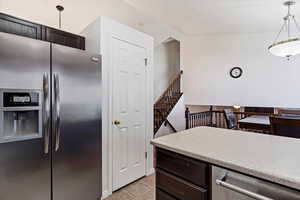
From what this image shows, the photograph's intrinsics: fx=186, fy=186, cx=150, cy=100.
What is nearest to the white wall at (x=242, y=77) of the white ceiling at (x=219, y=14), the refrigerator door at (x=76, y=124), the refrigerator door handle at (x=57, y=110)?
the white ceiling at (x=219, y=14)

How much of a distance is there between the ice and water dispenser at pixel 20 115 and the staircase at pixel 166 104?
137 inches

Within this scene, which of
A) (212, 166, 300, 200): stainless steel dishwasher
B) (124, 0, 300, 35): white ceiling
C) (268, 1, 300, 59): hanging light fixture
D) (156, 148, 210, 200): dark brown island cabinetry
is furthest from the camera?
(124, 0, 300, 35): white ceiling

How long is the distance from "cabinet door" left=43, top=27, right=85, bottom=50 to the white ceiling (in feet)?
4.86

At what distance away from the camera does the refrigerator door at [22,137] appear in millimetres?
1376

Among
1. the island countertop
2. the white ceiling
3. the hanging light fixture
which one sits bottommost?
the island countertop

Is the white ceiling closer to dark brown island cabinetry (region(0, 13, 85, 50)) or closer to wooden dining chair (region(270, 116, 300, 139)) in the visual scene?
dark brown island cabinetry (region(0, 13, 85, 50))

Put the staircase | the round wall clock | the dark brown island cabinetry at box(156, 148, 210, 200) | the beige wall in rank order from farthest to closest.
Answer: the round wall clock
the staircase
the beige wall
the dark brown island cabinetry at box(156, 148, 210, 200)

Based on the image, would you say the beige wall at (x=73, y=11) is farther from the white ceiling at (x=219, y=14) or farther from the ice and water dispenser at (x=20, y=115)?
the ice and water dispenser at (x=20, y=115)

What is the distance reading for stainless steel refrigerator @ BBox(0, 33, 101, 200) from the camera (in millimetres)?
1403

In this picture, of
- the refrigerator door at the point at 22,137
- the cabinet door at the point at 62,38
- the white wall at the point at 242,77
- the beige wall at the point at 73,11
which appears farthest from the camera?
the white wall at the point at 242,77

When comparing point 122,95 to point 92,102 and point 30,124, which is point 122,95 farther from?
point 30,124

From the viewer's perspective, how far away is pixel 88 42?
2.50 metres

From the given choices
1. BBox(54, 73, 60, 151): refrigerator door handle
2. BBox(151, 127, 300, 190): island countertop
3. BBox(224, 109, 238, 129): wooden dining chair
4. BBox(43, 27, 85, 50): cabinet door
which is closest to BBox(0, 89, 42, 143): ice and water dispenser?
BBox(54, 73, 60, 151): refrigerator door handle

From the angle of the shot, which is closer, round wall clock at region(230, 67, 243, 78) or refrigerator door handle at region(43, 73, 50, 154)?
refrigerator door handle at region(43, 73, 50, 154)
